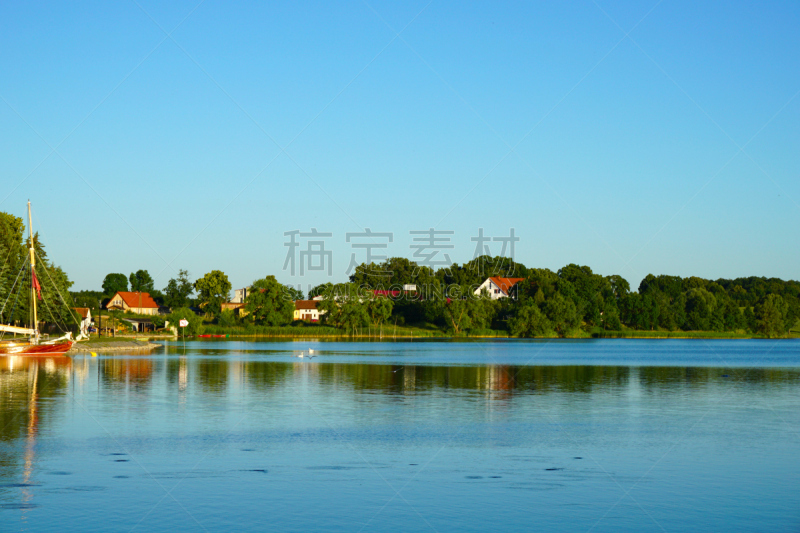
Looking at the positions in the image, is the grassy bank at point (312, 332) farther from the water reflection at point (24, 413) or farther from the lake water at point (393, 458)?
the lake water at point (393, 458)

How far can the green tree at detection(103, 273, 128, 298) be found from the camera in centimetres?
18300

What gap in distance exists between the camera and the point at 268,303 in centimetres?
11469

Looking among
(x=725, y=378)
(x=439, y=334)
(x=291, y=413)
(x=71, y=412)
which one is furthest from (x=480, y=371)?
(x=439, y=334)

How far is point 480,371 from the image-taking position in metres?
48.0

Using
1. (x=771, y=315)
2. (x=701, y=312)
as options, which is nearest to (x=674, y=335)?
(x=701, y=312)

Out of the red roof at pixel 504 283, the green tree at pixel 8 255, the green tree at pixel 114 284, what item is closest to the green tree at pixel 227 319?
the green tree at pixel 8 255

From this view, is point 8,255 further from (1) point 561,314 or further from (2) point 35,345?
(1) point 561,314

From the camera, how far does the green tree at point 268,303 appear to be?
114938mm

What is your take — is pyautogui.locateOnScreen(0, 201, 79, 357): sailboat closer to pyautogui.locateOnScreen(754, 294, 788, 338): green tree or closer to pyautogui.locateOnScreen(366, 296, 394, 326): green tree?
pyautogui.locateOnScreen(366, 296, 394, 326): green tree

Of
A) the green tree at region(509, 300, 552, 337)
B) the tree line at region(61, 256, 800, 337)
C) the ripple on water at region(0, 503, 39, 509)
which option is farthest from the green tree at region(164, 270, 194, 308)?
the ripple on water at region(0, 503, 39, 509)

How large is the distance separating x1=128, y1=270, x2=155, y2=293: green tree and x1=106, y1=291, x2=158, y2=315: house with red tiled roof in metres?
21.0

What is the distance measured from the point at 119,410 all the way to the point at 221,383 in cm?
1099

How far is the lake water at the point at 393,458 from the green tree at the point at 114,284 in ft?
509

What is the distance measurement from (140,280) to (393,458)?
183481 millimetres
